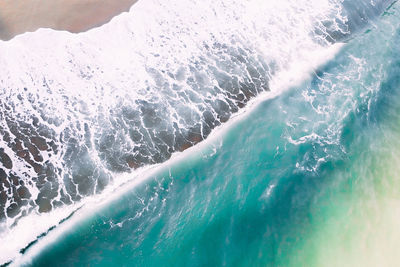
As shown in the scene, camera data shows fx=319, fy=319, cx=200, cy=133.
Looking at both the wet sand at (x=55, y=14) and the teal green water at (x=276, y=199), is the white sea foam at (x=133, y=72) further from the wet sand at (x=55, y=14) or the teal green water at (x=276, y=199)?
the teal green water at (x=276, y=199)

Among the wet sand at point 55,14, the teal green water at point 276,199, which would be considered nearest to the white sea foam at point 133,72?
the wet sand at point 55,14

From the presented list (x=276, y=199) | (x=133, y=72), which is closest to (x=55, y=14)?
(x=133, y=72)

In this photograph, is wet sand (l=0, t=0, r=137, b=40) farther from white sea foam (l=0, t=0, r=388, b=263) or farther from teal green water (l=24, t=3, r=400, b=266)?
teal green water (l=24, t=3, r=400, b=266)

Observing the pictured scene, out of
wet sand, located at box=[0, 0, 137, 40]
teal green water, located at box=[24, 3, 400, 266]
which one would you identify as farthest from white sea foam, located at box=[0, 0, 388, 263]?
teal green water, located at box=[24, 3, 400, 266]

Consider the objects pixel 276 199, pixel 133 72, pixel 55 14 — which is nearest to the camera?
pixel 276 199

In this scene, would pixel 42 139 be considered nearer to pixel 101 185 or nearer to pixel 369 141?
pixel 101 185

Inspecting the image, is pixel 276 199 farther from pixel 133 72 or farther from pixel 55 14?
pixel 55 14

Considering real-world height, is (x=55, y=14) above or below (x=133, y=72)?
above
